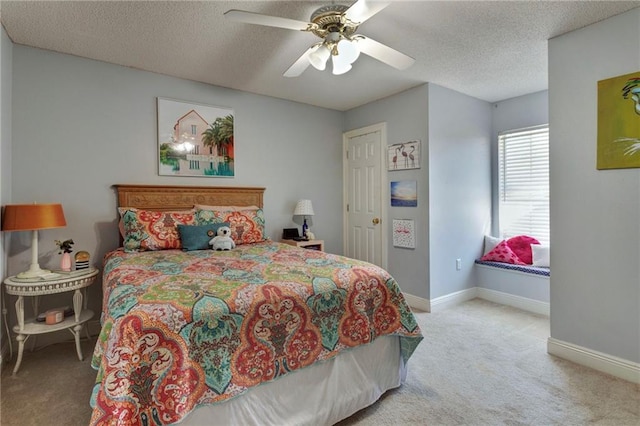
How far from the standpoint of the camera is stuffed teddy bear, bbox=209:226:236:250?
2758 mm

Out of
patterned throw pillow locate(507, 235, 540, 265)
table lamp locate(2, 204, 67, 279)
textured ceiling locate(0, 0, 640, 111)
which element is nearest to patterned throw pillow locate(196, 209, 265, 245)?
table lamp locate(2, 204, 67, 279)

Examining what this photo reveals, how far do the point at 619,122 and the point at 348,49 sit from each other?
1949 mm

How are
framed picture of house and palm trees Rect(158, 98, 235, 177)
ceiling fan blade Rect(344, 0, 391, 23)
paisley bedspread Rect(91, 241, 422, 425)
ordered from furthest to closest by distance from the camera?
framed picture of house and palm trees Rect(158, 98, 235, 177) → ceiling fan blade Rect(344, 0, 391, 23) → paisley bedspread Rect(91, 241, 422, 425)

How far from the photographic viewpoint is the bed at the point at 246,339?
1213 mm

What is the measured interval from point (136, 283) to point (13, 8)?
2.15 m

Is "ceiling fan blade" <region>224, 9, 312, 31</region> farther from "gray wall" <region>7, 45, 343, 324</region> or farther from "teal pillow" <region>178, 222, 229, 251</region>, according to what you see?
"gray wall" <region>7, 45, 343, 324</region>

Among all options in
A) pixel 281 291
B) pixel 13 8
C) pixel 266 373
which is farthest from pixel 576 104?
pixel 13 8

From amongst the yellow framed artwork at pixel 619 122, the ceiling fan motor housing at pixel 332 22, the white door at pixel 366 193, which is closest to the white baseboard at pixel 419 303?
the white door at pixel 366 193

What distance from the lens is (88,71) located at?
2.92 meters

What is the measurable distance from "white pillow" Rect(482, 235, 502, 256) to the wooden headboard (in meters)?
2.95

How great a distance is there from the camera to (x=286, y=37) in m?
2.52

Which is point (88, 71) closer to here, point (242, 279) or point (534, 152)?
point (242, 279)

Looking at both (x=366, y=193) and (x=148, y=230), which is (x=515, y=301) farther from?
(x=148, y=230)

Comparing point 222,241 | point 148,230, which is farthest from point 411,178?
point 148,230
